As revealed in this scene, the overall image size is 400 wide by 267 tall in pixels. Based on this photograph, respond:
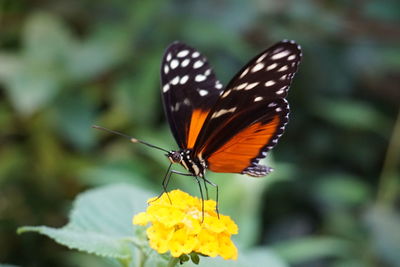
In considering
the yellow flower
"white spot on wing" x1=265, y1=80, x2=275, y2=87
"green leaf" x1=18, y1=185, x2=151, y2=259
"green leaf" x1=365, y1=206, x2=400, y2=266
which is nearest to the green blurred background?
"green leaf" x1=365, y1=206, x2=400, y2=266

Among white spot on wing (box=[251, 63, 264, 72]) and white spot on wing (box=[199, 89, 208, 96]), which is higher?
white spot on wing (box=[199, 89, 208, 96])

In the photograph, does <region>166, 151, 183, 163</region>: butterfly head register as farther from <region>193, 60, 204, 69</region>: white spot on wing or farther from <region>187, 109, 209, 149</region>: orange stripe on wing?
<region>193, 60, 204, 69</region>: white spot on wing

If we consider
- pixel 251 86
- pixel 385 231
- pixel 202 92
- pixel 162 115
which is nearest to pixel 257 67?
pixel 251 86

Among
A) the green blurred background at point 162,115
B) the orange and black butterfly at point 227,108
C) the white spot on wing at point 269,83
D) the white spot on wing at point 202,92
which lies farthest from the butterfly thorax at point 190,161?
the green blurred background at point 162,115

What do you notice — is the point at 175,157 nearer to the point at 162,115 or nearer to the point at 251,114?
the point at 251,114

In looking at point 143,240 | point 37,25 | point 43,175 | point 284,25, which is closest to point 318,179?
point 284,25

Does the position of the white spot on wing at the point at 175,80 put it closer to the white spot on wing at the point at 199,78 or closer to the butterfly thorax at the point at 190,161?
the white spot on wing at the point at 199,78

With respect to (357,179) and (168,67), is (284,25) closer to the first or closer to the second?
(357,179)

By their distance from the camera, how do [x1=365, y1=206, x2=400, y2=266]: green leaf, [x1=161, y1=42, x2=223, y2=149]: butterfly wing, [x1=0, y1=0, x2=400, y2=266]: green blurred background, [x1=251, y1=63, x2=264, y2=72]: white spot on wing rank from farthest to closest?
[x1=0, y1=0, x2=400, y2=266]: green blurred background, [x1=365, y1=206, x2=400, y2=266]: green leaf, [x1=161, y1=42, x2=223, y2=149]: butterfly wing, [x1=251, y1=63, x2=264, y2=72]: white spot on wing
